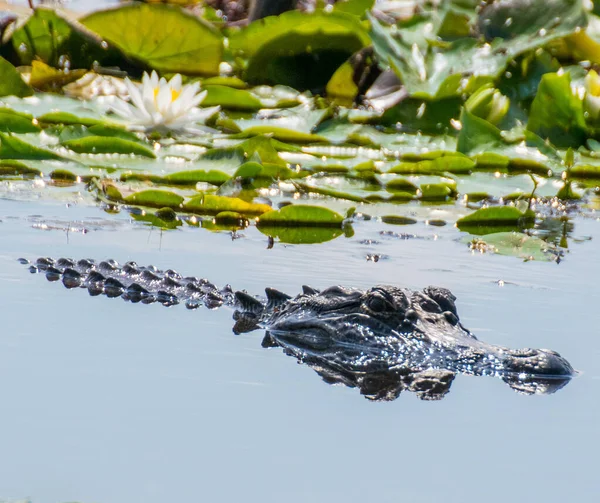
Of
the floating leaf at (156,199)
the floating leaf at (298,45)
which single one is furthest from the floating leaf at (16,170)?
the floating leaf at (298,45)

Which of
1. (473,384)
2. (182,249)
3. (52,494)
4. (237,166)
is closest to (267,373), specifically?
(473,384)

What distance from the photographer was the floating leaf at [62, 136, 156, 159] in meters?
6.65

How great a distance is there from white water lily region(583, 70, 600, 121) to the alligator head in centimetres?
366

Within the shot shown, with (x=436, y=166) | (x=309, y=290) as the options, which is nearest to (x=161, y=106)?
(x=436, y=166)

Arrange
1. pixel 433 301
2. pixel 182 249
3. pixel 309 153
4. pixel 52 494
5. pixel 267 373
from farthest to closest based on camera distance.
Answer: pixel 309 153, pixel 182 249, pixel 433 301, pixel 267 373, pixel 52 494

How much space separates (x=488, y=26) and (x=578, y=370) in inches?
208

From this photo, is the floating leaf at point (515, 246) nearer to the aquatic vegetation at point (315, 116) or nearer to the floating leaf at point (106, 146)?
the aquatic vegetation at point (315, 116)

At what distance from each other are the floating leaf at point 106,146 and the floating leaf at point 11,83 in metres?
1.43

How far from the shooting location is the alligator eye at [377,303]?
4.21 meters

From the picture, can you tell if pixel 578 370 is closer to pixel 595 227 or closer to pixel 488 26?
pixel 595 227

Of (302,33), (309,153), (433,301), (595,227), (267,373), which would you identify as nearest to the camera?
(267,373)

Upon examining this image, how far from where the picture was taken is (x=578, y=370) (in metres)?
3.88

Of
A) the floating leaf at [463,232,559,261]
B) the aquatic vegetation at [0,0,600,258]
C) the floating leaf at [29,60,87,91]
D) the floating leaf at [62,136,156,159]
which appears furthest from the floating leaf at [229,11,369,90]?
the floating leaf at [463,232,559,261]

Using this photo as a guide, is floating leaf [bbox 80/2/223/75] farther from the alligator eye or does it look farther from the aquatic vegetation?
the alligator eye
